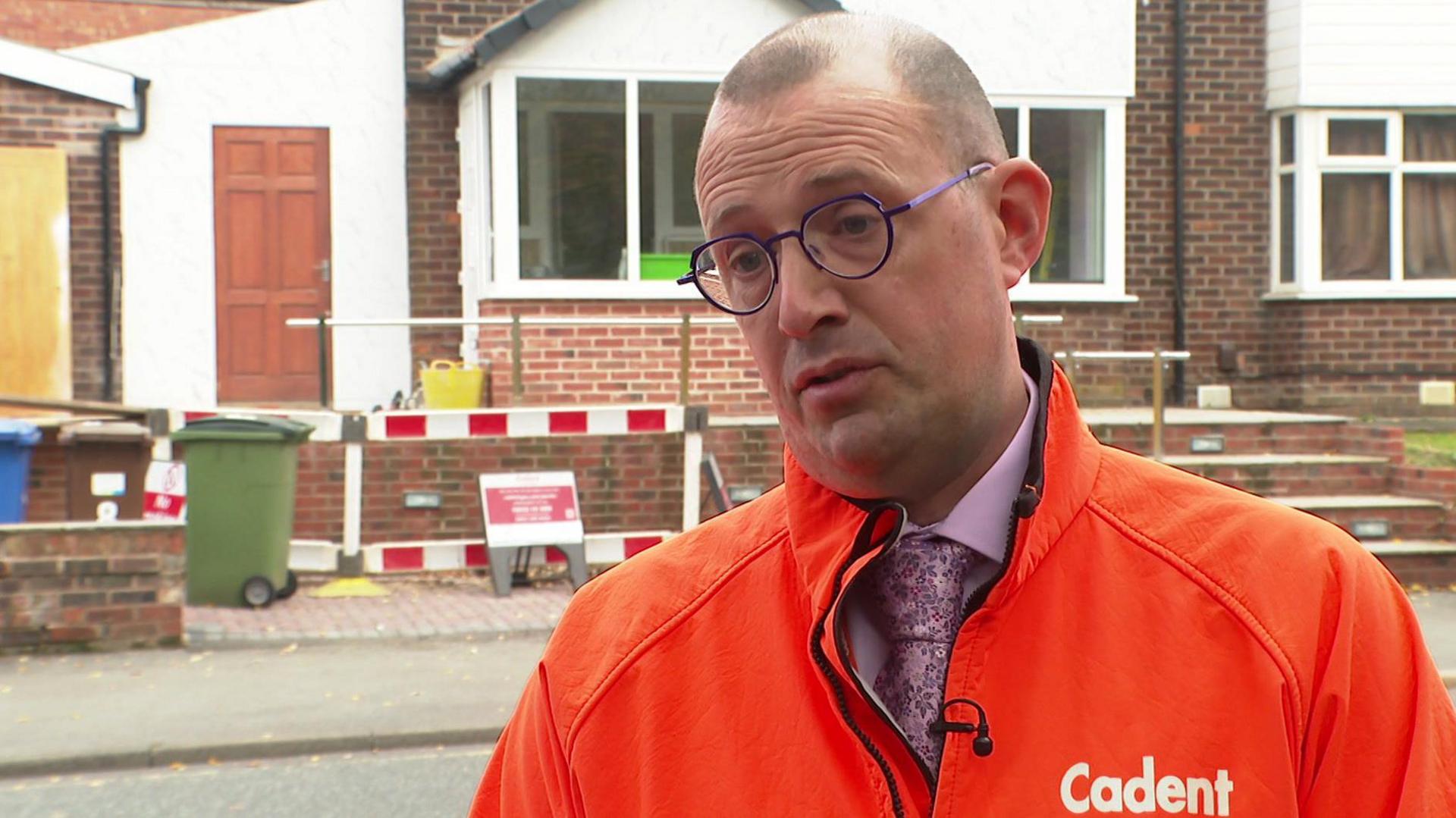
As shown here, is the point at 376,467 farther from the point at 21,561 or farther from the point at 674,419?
the point at 21,561

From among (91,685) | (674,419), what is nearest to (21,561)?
(91,685)

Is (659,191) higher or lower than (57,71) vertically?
lower

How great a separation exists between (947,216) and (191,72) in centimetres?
1518

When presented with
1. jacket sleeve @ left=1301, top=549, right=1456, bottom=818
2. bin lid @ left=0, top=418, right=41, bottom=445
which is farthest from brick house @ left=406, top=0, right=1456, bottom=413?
jacket sleeve @ left=1301, top=549, right=1456, bottom=818

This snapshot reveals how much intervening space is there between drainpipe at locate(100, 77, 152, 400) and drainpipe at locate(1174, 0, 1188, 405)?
953 cm

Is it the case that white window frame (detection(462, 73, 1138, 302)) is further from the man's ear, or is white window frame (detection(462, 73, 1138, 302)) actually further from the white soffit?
the man's ear

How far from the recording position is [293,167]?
52.5 feet

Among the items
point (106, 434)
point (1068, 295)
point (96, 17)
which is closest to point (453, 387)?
point (106, 434)

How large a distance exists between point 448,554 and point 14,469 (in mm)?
2692

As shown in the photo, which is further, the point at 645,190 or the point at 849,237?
the point at 645,190

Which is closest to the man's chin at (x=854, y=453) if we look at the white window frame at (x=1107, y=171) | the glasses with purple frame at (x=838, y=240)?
the glasses with purple frame at (x=838, y=240)

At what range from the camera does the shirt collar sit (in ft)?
5.52

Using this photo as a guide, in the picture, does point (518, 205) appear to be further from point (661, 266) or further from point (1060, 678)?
point (1060, 678)

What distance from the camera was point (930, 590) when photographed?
5.49ft
